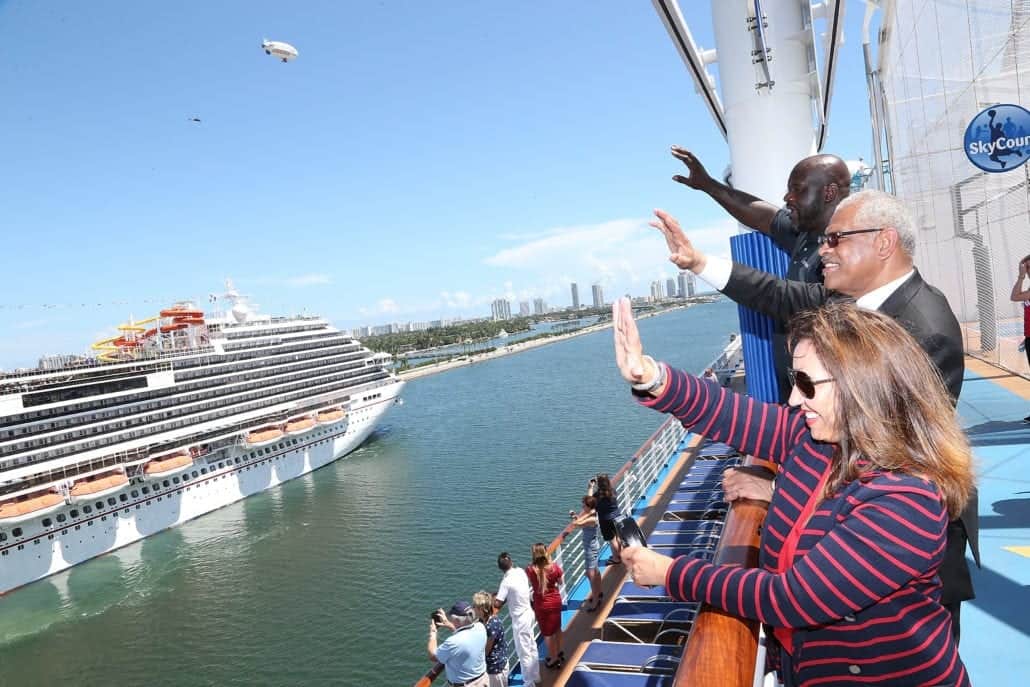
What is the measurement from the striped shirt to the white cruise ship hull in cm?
2332

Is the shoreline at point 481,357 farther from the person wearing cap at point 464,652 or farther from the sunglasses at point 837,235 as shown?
the sunglasses at point 837,235

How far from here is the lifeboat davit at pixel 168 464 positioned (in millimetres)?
21797

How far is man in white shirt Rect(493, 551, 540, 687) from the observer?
14.4 ft

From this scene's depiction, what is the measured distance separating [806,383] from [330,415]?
29.8m

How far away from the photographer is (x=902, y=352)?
0.99 meters

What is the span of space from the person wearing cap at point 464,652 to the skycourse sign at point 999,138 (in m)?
5.31

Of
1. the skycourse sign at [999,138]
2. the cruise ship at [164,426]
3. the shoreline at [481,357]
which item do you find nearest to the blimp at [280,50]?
the cruise ship at [164,426]

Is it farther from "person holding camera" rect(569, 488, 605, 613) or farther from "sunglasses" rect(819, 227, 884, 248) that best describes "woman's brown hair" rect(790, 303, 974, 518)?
"person holding camera" rect(569, 488, 605, 613)

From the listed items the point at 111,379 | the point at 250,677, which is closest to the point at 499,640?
the point at 250,677

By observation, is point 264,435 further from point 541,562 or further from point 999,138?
point 999,138

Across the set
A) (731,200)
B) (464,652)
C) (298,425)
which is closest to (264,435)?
(298,425)

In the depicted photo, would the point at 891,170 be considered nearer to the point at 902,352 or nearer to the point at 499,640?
the point at 499,640

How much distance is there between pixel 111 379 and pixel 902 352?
2885 centimetres

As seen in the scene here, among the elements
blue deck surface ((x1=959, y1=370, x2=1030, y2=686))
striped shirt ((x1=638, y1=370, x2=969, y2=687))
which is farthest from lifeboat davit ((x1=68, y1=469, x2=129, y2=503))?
striped shirt ((x1=638, y1=370, x2=969, y2=687))
